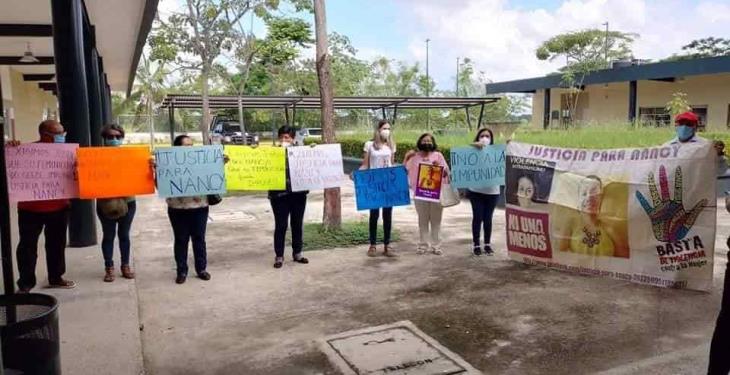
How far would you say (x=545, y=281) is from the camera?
18.5 feet

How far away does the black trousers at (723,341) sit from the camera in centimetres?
315

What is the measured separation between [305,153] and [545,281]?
2.99 metres

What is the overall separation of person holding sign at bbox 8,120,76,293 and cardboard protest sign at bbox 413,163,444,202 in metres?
3.74

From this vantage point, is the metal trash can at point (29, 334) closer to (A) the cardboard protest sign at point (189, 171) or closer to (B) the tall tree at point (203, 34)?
(A) the cardboard protest sign at point (189, 171)

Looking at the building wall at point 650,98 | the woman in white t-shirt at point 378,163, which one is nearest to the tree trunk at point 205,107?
the woman in white t-shirt at point 378,163

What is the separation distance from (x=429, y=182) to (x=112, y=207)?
3451 mm

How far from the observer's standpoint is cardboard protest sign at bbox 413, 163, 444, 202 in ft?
22.1

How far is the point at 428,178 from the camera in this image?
675cm

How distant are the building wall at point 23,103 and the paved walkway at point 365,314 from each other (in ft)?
37.8

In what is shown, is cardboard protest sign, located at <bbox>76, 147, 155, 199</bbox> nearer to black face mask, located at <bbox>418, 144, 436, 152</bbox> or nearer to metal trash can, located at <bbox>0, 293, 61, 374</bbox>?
metal trash can, located at <bbox>0, 293, 61, 374</bbox>

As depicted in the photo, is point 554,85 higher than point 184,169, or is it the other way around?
point 554,85

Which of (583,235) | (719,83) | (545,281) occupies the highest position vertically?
(719,83)

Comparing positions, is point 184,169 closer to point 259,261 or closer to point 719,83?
point 259,261

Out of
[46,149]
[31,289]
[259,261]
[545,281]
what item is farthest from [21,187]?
[545,281]
